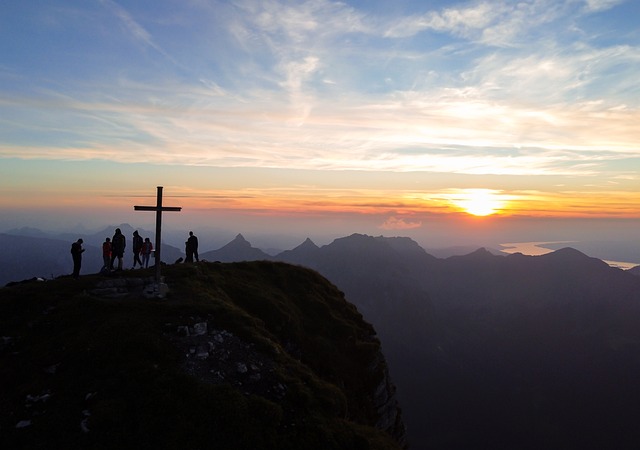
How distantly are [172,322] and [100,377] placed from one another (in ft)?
18.0

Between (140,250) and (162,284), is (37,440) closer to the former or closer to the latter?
(162,284)

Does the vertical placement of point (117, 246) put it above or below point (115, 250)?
above

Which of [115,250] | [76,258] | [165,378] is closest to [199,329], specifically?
[165,378]

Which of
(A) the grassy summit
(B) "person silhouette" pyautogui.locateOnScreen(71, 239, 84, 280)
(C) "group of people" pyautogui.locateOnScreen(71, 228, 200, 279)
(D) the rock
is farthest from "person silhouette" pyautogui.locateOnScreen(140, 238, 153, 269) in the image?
(D) the rock

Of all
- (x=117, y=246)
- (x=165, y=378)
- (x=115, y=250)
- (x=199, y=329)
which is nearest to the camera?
(x=165, y=378)

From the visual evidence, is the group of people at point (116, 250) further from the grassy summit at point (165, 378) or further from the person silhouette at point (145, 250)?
the grassy summit at point (165, 378)

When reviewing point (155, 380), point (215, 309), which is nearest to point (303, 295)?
point (215, 309)

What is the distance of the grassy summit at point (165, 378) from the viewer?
15867 mm

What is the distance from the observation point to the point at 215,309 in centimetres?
A: 2598

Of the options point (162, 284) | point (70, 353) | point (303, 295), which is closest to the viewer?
point (70, 353)

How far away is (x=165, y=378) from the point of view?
18.1 m

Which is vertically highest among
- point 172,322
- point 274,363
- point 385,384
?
point 172,322

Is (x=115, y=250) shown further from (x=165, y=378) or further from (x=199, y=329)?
(x=165, y=378)

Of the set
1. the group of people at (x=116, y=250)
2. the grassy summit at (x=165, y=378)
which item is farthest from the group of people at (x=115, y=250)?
the grassy summit at (x=165, y=378)
